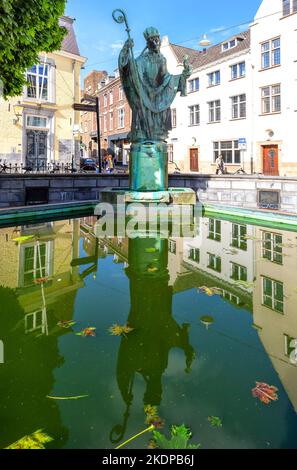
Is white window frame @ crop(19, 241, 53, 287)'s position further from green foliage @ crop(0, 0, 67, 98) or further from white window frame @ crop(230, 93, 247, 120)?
white window frame @ crop(230, 93, 247, 120)

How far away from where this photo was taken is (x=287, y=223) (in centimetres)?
791

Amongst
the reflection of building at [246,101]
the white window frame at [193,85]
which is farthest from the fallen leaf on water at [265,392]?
the white window frame at [193,85]

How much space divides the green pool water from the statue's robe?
5.69 m

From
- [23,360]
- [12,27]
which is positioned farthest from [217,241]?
[12,27]

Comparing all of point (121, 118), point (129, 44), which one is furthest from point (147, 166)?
point (121, 118)

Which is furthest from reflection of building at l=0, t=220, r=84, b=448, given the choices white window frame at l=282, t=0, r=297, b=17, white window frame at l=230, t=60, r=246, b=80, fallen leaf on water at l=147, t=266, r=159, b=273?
white window frame at l=230, t=60, r=246, b=80

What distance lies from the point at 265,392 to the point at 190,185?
43.2 ft

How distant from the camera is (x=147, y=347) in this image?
2586 millimetres

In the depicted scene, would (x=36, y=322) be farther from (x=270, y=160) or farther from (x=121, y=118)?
(x=121, y=118)

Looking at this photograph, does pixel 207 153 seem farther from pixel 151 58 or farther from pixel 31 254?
pixel 31 254

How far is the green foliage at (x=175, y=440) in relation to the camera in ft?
5.50

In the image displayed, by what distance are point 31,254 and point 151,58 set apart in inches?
290

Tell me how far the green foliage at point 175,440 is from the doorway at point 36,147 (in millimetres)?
22989

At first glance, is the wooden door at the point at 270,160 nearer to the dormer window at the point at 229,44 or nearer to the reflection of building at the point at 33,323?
the dormer window at the point at 229,44
